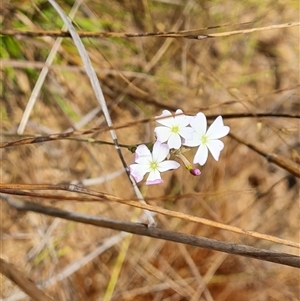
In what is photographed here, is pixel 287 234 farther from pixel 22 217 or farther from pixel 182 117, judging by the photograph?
pixel 182 117

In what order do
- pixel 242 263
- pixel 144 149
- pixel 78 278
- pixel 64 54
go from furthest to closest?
pixel 242 263, pixel 78 278, pixel 64 54, pixel 144 149

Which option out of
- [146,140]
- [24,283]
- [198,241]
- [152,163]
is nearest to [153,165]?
[152,163]

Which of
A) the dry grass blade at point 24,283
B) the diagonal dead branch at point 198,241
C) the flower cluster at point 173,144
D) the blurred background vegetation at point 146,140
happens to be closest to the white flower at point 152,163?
the flower cluster at point 173,144

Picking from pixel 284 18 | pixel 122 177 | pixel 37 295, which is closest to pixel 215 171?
pixel 122 177

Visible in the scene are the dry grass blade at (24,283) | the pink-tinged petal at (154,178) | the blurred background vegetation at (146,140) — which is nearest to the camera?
the pink-tinged petal at (154,178)

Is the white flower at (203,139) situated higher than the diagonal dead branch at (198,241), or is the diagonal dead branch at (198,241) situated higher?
the white flower at (203,139)

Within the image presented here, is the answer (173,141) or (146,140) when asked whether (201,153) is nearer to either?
(173,141)

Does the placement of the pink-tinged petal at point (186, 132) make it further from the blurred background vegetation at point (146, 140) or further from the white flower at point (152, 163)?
the blurred background vegetation at point (146, 140)

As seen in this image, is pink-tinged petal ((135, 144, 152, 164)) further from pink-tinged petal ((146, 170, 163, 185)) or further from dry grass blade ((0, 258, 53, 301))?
dry grass blade ((0, 258, 53, 301))
